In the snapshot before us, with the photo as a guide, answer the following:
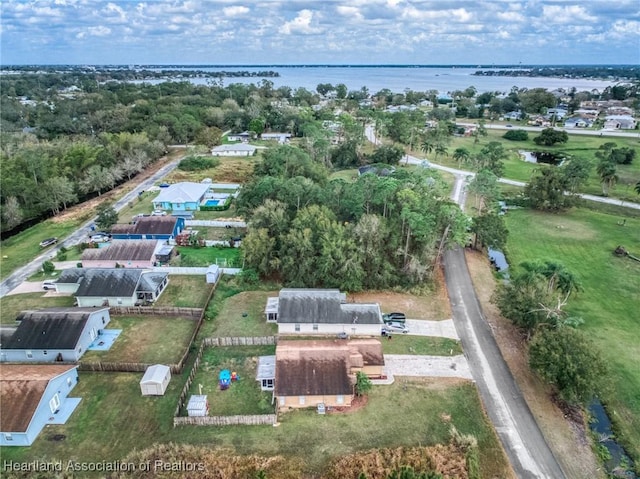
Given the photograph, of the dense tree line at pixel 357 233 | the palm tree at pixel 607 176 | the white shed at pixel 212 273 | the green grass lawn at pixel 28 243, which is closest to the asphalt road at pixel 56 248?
the green grass lawn at pixel 28 243

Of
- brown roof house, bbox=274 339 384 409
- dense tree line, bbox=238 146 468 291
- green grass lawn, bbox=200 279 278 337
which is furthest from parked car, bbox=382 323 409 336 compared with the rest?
green grass lawn, bbox=200 279 278 337

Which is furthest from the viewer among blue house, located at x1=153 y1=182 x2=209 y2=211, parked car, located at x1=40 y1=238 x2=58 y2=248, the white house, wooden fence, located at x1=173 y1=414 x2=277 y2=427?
the white house

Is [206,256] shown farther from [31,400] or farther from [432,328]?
[432,328]

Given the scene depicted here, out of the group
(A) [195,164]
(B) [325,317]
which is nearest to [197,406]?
(B) [325,317]

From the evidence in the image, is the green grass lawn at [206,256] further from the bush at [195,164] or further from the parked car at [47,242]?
Answer: the bush at [195,164]

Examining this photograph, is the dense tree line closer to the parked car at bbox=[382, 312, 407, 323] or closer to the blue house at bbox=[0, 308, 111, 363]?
the parked car at bbox=[382, 312, 407, 323]

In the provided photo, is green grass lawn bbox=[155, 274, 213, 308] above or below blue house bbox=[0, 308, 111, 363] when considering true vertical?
below
